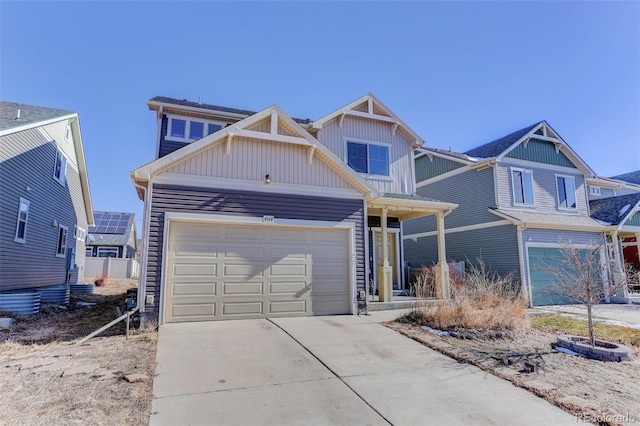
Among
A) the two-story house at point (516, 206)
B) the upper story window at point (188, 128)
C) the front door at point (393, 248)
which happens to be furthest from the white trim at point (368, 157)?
the two-story house at point (516, 206)

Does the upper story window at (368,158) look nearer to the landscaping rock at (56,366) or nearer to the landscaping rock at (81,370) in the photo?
the landscaping rock at (81,370)

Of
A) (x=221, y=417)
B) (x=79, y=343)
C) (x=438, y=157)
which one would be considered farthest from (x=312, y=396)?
(x=438, y=157)

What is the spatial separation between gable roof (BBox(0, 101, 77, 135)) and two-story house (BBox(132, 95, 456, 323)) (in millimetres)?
4464

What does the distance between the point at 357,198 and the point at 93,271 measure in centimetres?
2639

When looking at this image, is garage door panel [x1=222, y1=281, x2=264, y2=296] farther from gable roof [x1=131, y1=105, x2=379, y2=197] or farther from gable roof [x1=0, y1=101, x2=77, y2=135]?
gable roof [x1=0, y1=101, x2=77, y2=135]

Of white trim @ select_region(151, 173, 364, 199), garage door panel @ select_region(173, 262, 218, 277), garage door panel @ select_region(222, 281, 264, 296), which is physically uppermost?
white trim @ select_region(151, 173, 364, 199)

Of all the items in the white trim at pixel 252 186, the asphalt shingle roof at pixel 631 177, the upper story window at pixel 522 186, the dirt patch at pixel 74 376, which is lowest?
the dirt patch at pixel 74 376

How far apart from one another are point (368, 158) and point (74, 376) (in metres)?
10.5

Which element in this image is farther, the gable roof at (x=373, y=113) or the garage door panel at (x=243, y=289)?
the gable roof at (x=373, y=113)

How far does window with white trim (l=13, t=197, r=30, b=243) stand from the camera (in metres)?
11.7

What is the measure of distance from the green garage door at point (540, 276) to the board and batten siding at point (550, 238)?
265 mm

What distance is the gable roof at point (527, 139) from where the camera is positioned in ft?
51.5

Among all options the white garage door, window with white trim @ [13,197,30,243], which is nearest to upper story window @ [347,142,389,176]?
the white garage door

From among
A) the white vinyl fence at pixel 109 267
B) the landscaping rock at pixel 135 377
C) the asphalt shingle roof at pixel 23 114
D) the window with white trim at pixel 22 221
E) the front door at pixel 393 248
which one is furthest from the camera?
the white vinyl fence at pixel 109 267
